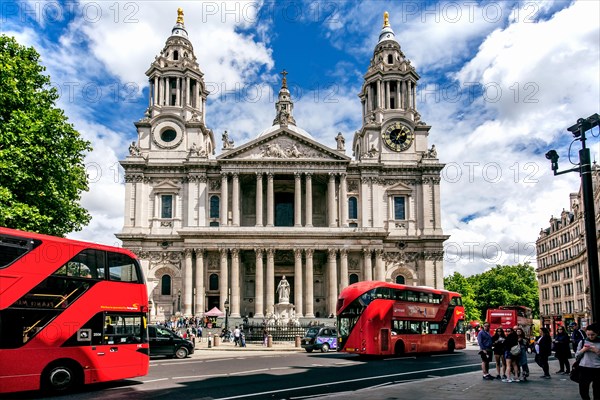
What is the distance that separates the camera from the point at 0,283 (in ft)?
45.3

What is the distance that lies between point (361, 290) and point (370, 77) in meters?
44.0

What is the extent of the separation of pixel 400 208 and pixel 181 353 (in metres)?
37.3

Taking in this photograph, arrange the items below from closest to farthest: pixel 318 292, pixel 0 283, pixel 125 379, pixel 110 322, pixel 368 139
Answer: pixel 0 283, pixel 110 322, pixel 125 379, pixel 318 292, pixel 368 139

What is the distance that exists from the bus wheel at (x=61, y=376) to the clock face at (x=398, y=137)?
2029 inches

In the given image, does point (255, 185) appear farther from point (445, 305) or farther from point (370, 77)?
point (445, 305)

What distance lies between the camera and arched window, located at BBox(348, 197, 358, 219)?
199ft

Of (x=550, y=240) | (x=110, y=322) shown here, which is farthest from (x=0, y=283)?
(x=550, y=240)

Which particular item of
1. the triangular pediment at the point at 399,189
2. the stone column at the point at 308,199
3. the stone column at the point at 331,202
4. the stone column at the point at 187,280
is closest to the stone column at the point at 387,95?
the triangular pediment at the point at 399,189

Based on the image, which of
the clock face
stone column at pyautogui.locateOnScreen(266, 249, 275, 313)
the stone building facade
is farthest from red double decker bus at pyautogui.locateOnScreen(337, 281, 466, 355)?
the stone building facade

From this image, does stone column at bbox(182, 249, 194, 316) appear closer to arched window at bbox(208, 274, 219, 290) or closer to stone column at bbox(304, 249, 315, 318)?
arched window at bbox(208, 274, 219, 290)

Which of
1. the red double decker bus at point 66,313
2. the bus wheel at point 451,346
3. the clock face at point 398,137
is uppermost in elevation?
the clock face at point 398,137

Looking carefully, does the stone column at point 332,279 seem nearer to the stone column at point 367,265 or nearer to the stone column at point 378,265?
the stone column at point 367,265

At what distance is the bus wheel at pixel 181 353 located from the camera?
96.1 ft

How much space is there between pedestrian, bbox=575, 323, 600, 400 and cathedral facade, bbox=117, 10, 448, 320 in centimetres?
4350
